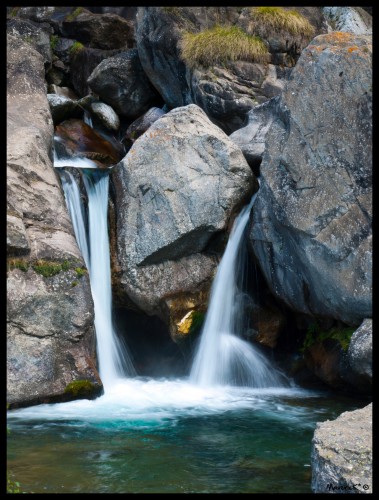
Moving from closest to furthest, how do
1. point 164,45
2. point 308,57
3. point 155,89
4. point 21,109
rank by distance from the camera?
point 308,57 < point 21,109 < point 164,45 < point 155,89

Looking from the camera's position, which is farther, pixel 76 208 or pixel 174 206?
pixel 76 208

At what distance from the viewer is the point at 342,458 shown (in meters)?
6.04

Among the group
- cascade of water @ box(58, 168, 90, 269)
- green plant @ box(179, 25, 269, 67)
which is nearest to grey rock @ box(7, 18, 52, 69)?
green plant @ box(179, 25, 269, 67)

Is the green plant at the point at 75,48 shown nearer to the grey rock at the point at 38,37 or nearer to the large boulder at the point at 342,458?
the grey rock at the point at 38,37

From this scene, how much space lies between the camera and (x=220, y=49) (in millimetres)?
15469

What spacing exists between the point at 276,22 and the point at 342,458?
12239mm

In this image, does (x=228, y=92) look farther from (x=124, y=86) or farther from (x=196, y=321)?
(x=196, y=321)

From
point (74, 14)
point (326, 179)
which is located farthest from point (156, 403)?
point (74, 14)

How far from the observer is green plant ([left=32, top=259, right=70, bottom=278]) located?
1048 centimetres

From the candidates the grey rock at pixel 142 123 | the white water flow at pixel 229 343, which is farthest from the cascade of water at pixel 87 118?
the white water flow at pixel 229 343

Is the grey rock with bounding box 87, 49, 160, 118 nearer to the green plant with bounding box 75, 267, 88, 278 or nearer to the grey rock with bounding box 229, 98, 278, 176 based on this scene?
the grey rock with bounding box 229, 98, 278, 176

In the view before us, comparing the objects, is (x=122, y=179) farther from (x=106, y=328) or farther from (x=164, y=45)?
(x=164, y=45)
